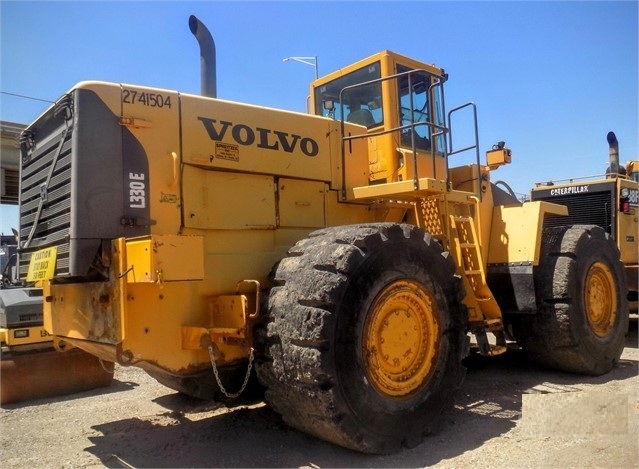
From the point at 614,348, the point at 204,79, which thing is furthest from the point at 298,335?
the point at 614,348

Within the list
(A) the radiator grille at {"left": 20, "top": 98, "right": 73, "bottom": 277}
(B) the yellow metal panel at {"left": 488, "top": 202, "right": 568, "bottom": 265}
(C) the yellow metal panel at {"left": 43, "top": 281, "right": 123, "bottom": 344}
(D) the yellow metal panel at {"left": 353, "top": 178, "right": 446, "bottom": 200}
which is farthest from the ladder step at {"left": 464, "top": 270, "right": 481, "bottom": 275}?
(A) the radiator grille at {"left": 20, "top": 98, "right": 73, "bottom": 277}

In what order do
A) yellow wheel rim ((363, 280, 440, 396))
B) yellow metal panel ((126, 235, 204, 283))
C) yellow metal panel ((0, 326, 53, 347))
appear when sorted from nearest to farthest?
yellow metal panel ((126, 235, 204, 283)) → yellow wheel rim ((363, 280, 440, 396)) → yellow metal panel ((0, 326, 53, 347))

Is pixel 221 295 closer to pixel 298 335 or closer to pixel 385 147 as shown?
pixel 298 335

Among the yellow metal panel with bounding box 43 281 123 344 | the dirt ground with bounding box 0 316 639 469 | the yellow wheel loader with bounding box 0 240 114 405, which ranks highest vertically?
the yellow metal panel with bounding box 43 281 123 344

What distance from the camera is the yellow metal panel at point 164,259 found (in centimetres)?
366

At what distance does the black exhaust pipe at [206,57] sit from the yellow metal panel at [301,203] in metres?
1.04

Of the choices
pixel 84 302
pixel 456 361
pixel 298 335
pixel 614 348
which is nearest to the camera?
pixel 298 335

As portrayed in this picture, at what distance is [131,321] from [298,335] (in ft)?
3.84

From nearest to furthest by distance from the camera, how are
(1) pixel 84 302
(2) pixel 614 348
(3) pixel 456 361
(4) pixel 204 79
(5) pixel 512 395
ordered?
(1) pixel 84 302 < (3) pixel 456 361 < (4) pixel 204 79 < (5) pixel 512 395 < (2) pixel 614 348

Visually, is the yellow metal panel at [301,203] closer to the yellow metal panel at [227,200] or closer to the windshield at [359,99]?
the yellow metal panel at [227,200]

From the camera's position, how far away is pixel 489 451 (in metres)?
4.10

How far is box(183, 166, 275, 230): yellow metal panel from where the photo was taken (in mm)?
4391

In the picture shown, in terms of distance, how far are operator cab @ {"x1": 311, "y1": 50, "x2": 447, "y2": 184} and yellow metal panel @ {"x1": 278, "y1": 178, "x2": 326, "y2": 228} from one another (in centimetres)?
91

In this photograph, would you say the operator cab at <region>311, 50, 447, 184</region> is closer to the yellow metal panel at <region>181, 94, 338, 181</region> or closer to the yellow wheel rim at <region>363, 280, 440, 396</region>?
the yellow metal panel at <region>181, 94, 338, 181</region>
